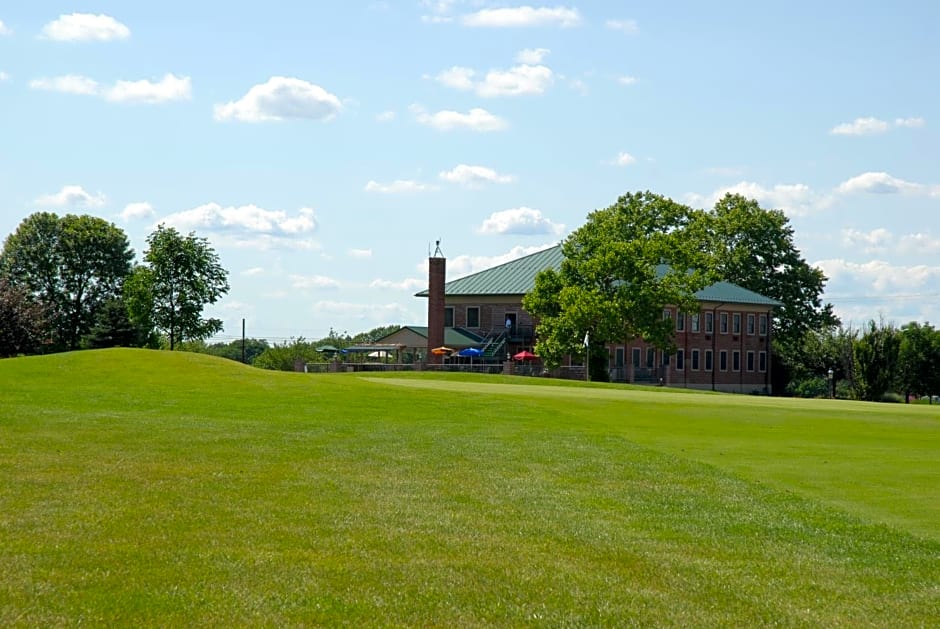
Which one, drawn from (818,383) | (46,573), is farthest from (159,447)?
(818,383)

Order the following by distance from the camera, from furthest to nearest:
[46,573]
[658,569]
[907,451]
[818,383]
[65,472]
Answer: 1. [818,383]
2. [907,451]
3. [65,472]
4. [658,569]
5. [46,573]

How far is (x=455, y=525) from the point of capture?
13188 millimetres

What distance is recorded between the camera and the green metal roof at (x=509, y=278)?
97.8 m

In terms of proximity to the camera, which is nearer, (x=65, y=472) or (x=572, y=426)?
(x=65, y=472)

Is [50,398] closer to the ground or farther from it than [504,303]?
closer to the ground

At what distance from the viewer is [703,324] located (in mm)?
100062

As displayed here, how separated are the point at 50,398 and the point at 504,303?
6531 centimetres

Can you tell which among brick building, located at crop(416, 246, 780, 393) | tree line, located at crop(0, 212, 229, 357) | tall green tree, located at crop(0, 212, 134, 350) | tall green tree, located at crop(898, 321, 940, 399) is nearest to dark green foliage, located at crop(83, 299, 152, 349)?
tree line, located at crop(0, 212, 229, 357)

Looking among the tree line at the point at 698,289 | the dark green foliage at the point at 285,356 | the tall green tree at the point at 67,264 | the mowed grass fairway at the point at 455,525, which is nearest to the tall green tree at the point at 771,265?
the tree line at the point at 698,289

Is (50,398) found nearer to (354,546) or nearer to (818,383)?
(354,546)

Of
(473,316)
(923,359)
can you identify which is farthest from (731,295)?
(473,316)

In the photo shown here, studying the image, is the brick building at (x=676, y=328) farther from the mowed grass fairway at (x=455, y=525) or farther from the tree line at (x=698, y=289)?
the mowed grass fairway at (x=455, y=525)

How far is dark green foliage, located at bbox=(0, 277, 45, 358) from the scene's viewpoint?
7288cm

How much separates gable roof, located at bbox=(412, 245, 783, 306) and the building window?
4.42 ft
